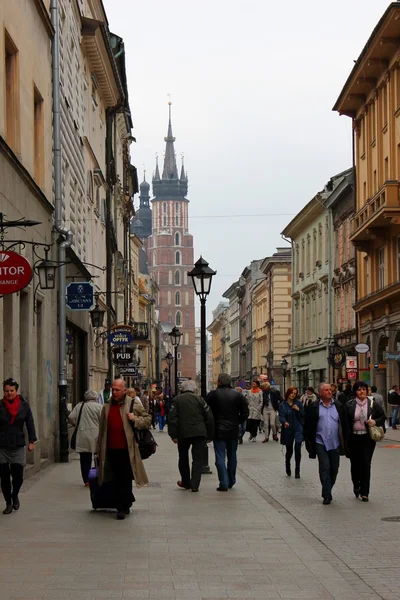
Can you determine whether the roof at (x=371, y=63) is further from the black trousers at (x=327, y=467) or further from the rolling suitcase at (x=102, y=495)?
the rolling suitcase at (x=102, y=495)

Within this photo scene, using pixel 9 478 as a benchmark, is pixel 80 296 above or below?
above

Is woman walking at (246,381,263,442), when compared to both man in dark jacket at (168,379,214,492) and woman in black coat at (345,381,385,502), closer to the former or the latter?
man in dark jacket at (168,379,214,492)

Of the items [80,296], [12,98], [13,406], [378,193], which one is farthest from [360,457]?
[378,193]

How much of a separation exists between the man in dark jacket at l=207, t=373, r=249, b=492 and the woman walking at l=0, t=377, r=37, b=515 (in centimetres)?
406

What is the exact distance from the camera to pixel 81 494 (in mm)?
16359

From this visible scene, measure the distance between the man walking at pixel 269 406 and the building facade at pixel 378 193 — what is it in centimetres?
944

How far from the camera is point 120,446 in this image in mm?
13602

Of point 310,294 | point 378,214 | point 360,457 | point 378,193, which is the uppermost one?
point 378,193

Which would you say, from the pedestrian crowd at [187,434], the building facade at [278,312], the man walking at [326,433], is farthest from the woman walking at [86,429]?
the building facade at [278,312]

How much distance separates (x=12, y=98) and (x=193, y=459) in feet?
21.2

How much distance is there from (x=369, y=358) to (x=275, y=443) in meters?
17.4

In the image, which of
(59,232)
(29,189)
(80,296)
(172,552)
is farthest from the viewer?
(80,296)

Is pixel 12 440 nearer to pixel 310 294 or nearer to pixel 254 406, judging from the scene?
pixel 254 406

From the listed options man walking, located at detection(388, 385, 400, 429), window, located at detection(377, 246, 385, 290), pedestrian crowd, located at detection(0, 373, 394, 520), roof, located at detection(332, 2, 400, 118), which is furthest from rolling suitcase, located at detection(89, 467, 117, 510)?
window, located at detection(377, 246, 385, 290)
